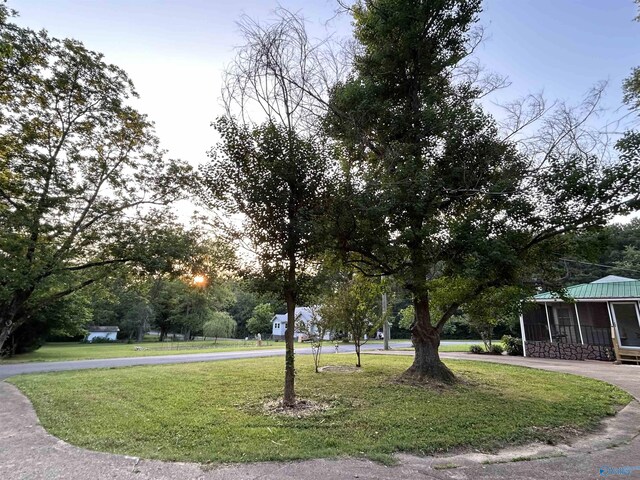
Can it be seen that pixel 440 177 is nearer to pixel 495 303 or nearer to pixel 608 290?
pixel 495 303

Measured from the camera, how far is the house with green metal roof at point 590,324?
45.9ft

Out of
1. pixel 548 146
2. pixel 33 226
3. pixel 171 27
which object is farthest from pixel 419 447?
pixel 171 27

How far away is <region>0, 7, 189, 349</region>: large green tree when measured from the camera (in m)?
8.00

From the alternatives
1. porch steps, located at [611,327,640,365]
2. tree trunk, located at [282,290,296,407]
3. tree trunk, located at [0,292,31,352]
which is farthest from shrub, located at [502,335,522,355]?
tree trunk, located at [0,292,31,352]

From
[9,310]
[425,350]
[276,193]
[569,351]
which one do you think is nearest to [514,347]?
[569,351]

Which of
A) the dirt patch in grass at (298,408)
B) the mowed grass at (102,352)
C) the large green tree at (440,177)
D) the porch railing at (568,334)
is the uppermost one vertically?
the large green tree at (440,177)

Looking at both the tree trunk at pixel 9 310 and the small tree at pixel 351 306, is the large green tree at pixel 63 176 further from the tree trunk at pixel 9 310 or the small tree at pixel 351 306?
the small tree at pixel 351 306

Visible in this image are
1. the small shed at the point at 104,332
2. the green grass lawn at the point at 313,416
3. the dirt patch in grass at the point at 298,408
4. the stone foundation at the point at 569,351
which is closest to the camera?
the green grass lawn at the point at 313,416

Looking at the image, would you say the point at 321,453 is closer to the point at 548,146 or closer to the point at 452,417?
the point at 452,417

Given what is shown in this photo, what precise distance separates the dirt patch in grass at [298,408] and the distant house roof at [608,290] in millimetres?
11601

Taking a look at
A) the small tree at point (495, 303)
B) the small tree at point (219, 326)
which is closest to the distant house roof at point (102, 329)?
the small tree at point (219, 326)

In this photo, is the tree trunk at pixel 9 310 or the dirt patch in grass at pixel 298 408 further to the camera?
the tree trunk at pixel 9 310

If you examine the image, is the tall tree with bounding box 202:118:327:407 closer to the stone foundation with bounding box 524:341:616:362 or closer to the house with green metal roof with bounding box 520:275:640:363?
the house with green metal roof with bounding box 520:275:640:363

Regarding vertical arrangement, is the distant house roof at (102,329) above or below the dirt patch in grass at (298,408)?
above
